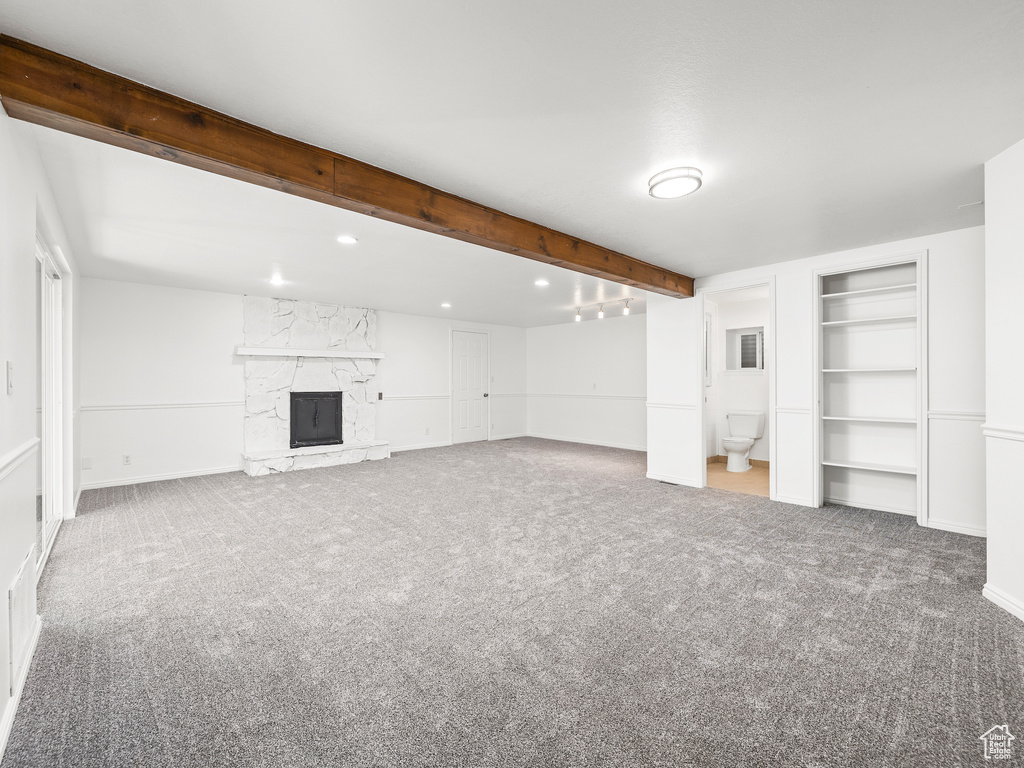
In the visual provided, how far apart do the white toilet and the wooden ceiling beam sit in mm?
4439

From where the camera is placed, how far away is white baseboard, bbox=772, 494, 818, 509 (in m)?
4.36

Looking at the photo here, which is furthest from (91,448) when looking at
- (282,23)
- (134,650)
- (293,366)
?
(282,23)

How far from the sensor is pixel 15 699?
1.72 meters

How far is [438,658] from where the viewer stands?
200cm

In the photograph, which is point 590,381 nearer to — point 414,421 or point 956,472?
point 414,421

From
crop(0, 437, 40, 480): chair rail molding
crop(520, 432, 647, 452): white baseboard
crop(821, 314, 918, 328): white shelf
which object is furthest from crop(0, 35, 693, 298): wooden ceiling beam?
crop(520, 432, 647, 452): white baseboard

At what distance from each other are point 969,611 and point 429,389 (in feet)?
23.3

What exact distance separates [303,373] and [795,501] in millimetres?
6271

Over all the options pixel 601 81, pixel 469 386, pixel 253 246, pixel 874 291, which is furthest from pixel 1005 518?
pixel 469 386

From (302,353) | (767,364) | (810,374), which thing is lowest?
(810,374)

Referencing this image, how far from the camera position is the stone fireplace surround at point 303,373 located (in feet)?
20.5

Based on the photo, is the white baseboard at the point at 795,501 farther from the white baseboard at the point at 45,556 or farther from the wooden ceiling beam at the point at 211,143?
the white baseboard at the point at 45,556

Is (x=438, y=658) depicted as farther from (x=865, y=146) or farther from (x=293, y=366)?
(x=293, y=366)

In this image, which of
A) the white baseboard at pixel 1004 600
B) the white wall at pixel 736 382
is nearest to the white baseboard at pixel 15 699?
the white baseboard at pixel 1004 600
